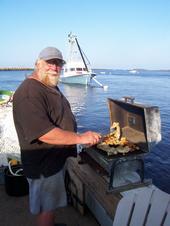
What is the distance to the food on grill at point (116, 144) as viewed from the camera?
11.3 ft

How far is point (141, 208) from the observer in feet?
8.96

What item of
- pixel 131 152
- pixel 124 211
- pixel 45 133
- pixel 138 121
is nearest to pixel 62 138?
pixel 45 133

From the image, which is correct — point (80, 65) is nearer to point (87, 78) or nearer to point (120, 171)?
point (87, 78)

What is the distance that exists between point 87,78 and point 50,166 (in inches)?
1664

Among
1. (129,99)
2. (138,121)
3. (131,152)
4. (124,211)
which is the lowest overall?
(124,211)

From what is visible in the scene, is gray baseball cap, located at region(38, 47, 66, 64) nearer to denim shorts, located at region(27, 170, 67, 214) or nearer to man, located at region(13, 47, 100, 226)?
man, located at region(13, 47, 100, 226)

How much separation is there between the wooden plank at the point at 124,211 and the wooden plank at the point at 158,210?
0.20 meters

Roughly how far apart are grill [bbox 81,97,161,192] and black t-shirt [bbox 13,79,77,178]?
2.50 ft

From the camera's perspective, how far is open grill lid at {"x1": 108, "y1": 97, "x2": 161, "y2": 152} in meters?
3.31

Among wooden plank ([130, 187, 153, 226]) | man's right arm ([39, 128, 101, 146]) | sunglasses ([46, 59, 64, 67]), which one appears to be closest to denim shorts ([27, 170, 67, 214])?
man's right arm ([39, 128, 101, 146])

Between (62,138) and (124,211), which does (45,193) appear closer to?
(62,138)

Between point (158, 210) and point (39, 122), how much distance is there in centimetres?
146

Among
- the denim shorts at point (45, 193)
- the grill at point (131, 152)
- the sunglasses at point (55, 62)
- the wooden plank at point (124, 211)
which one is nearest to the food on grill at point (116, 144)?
the grill at point (131, 152)

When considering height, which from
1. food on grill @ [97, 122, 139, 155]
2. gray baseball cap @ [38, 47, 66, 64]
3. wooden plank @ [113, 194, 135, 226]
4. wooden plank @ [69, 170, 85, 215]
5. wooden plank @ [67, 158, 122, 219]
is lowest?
wooden plank @ [69, 170, 85, 215]
